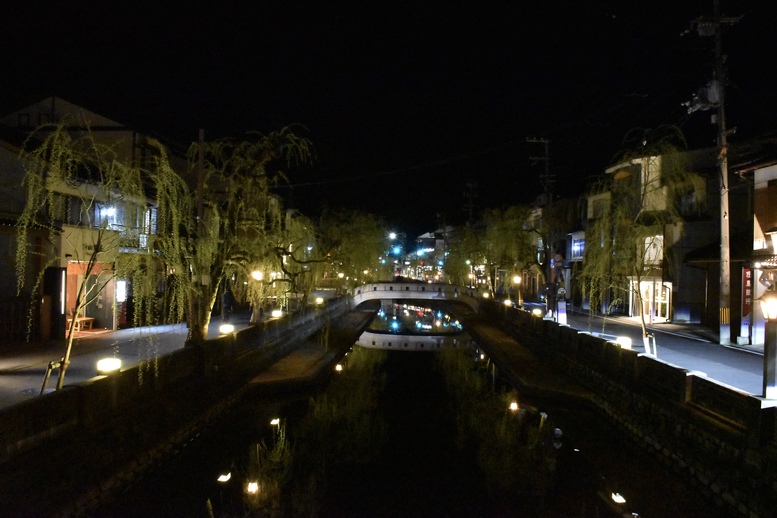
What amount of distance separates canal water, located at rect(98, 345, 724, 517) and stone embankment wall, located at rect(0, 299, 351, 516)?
0.43 metres

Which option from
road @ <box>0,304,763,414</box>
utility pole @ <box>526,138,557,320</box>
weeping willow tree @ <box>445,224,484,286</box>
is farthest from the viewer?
weeping willow tree @ <box>445,224,484,286</box>

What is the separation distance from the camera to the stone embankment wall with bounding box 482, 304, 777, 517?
28.7 feet

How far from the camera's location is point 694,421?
35.5 feet

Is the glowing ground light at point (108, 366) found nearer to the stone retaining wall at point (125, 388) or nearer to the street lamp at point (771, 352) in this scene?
the stone retaining wall at point (125, 388)

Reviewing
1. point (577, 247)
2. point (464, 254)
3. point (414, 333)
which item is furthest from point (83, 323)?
point (464, 254)

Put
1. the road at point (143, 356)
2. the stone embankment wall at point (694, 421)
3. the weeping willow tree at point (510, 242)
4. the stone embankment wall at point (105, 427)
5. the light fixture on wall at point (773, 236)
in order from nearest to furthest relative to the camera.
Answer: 1. the stone embankment wall at point (105, 427)
2. the stone embankment wall at point (694, 421)
3. the road at point (143, 356)
4. the light fixture on wall at point (773, 236)
5. the weeping willow tree at point (510, 242)

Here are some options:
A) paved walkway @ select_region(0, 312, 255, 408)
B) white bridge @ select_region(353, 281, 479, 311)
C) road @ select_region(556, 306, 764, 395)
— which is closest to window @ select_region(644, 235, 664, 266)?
road @ select_region(556, 306, 764, 395)

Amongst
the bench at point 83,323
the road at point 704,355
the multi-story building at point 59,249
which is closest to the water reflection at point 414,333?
the road at point 704,355

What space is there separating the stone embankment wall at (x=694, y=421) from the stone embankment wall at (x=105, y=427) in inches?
400

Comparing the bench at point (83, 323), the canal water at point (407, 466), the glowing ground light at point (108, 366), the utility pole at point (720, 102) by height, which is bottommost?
the canal water at point (407, 466)

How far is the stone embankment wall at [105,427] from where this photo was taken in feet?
27.1

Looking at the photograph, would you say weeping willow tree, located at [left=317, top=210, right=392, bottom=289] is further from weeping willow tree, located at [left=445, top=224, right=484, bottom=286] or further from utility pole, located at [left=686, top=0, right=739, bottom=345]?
utility pole, located at [left=686, top=0, right=739, bottom=345]

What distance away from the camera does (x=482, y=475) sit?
1210 centimetres

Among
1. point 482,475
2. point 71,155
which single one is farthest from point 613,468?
point 71,155
